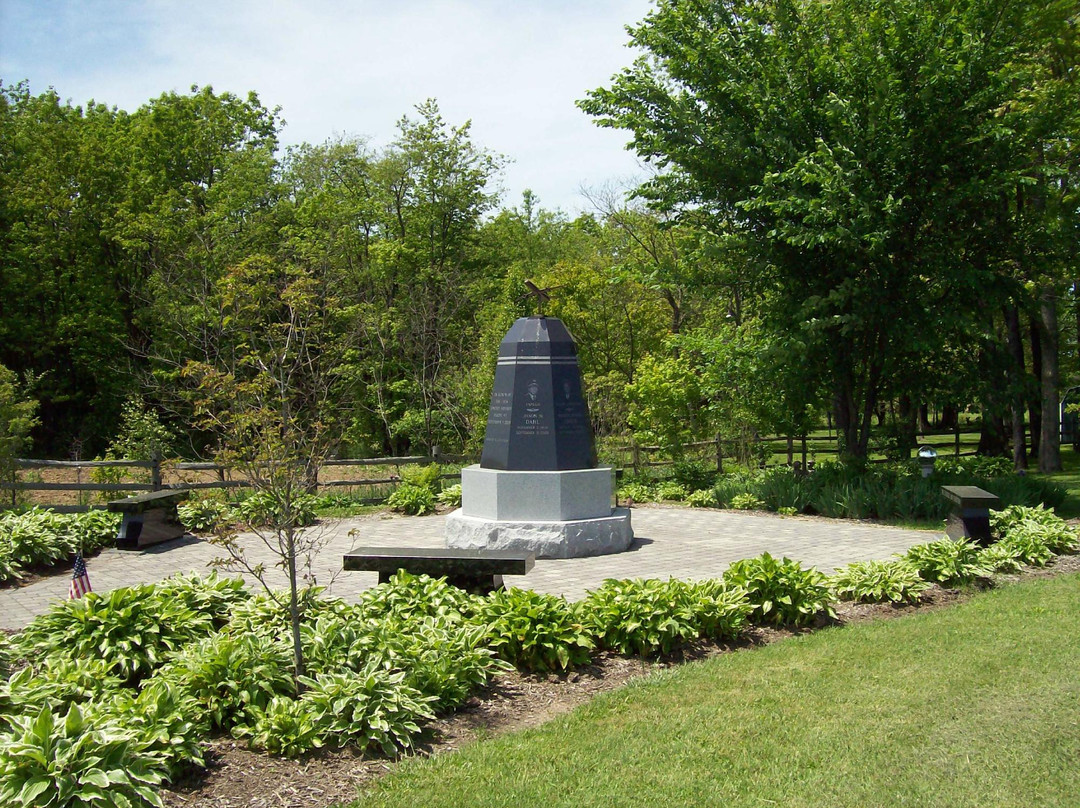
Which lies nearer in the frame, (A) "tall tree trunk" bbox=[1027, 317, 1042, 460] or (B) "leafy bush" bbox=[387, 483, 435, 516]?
(B) "leafy bush" bbox=[387, 483, 435, 516]

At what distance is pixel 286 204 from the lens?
29.6 metres

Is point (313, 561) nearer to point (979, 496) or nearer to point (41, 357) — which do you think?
point (979, 496)

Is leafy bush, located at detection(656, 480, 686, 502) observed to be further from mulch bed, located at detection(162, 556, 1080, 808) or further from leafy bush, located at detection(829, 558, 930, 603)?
mulch bed, located at detection(162, 556, 1080, 808)

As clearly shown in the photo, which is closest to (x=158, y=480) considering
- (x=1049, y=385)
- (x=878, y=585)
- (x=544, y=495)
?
(x=544, y=495)

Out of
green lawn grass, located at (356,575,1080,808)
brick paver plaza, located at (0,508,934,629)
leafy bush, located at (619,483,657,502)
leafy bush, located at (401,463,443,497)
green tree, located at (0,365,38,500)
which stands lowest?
green lawn grass, located at (356,575,1080,808)

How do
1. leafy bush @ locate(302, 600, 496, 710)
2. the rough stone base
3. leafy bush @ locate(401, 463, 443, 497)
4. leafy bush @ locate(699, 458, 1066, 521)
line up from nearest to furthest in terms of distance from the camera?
leafy bush @ locate(302, 600, 496, 710) → the rough stone base → leafy bush @ locate(699, 458, 1066, 521) → leafy bush @ locate(401, 463, 443, 497)

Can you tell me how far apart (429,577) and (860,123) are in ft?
34.7

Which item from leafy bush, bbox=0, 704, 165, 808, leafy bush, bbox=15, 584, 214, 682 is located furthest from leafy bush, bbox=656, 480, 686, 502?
leafy bush, bbox=0, 704, 165, 808

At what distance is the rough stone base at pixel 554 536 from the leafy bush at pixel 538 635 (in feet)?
13.9

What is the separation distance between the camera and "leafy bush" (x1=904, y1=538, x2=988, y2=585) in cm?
848

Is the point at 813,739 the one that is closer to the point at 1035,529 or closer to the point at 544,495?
the point at 544,495

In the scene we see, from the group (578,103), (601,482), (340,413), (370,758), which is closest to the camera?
(370,758)

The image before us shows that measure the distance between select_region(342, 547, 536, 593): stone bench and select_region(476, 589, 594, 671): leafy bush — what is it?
107 cm

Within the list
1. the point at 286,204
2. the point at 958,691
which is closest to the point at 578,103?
the point at 958,691
